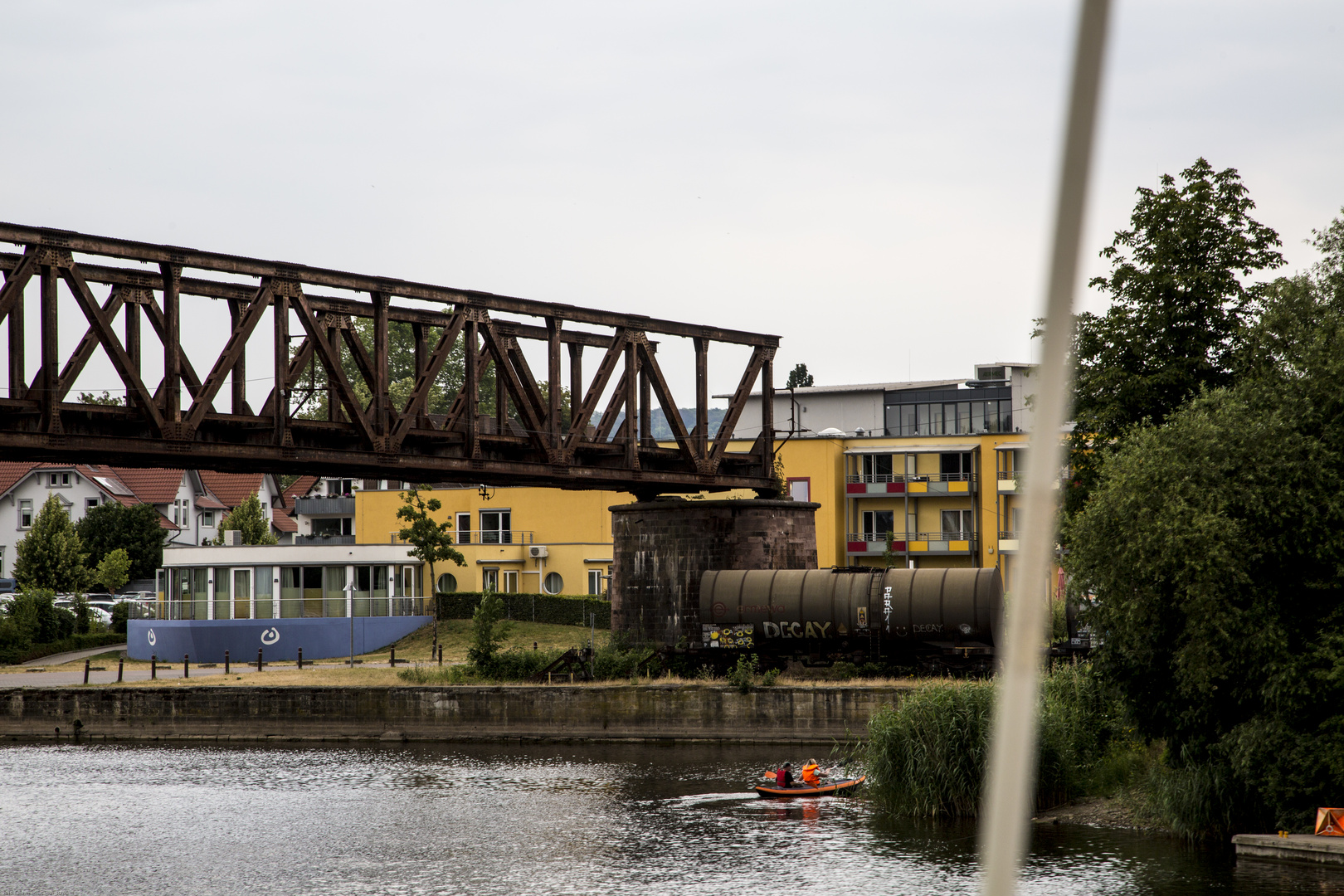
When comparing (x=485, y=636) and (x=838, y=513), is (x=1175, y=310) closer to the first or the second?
(x=485, y=636)

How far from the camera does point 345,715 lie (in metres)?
42.5

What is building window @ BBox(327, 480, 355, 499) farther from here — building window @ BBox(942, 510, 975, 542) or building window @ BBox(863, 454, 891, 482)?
building window @ BBox(942, 510, 975, 542)

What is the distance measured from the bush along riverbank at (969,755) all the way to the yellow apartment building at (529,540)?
40.9 m

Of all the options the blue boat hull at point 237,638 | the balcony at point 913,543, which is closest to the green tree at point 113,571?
→ the blue boat hull at point 237,638

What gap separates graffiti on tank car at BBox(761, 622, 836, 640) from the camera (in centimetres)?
4053

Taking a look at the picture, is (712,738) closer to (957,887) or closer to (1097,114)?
(957,887)

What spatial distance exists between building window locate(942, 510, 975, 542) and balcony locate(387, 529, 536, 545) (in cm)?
2228

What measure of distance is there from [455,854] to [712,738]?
15.4 metres

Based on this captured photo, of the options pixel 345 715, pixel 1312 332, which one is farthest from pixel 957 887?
pixel 345 715

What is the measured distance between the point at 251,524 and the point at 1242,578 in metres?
73.7

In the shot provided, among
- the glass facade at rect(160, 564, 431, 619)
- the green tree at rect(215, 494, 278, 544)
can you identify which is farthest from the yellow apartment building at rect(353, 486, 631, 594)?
the green tree at rect(215, 494, 278, 544)

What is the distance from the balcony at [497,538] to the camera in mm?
72438

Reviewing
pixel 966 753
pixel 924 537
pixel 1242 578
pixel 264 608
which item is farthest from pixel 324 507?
pixel 1242 578

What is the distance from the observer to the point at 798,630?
40.7 m
